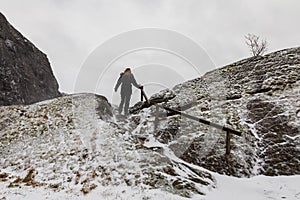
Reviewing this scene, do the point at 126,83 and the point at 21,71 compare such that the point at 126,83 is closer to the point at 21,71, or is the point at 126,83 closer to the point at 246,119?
the point at 246,119

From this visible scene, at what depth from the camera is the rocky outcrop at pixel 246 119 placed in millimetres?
11273

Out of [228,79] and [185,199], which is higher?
[228,79]

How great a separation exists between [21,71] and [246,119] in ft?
67.6

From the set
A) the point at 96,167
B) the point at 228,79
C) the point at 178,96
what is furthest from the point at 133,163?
the point at 228,79

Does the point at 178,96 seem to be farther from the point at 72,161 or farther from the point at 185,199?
the point at 185,199

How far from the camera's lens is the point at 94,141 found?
39.7 feet

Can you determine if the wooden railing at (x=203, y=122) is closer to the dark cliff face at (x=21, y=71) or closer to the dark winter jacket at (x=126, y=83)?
the dark winter jacket at (x=126, y=83)

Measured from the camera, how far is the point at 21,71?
2550 cm

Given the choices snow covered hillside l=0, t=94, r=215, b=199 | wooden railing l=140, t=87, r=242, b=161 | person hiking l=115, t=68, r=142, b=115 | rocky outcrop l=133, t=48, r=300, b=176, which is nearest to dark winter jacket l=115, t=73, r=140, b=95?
person hiking l=115, t=68, r=142, b=115

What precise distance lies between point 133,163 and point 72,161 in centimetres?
246

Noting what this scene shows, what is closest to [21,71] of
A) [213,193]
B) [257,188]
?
[213,193]

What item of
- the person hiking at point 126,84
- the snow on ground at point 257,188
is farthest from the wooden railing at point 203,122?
the snow on ground at point 257,188

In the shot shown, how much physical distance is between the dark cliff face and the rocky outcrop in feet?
38.4

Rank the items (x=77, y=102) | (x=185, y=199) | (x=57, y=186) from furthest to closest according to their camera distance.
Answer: (x=77, y=102) < (x=57, y=186) < (x=185, y=199)
